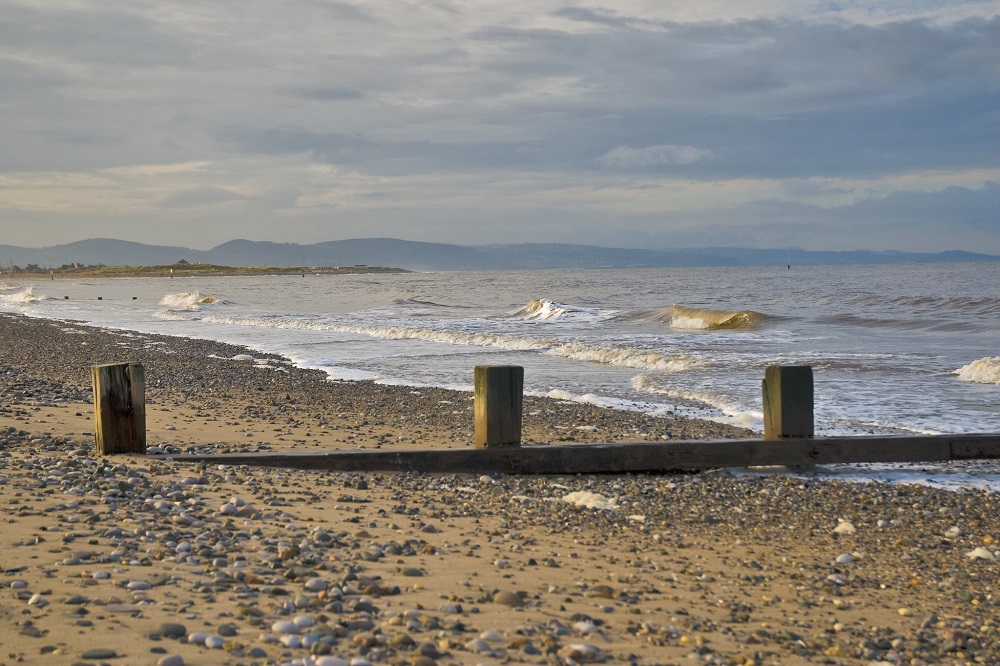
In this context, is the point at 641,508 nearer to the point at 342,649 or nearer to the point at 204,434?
the point at 342,649

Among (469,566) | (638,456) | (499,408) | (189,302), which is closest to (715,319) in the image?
(638,456)

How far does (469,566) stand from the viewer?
4.92 meters

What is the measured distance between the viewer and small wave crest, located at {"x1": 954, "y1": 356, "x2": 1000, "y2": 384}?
47.0ft

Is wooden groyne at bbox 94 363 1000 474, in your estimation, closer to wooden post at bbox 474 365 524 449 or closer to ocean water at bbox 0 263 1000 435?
wooden post at bbox 474 365 524 449

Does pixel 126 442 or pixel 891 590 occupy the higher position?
pixel 126 442

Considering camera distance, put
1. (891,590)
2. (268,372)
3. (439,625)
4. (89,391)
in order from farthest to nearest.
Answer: (268,372)
(89,391)
(891,590)
(439,625)

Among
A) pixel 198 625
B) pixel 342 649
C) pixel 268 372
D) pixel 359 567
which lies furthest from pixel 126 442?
pixel 268 372

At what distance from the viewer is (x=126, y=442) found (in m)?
7.38

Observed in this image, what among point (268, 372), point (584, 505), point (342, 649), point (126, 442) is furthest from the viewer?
point (268, 372)

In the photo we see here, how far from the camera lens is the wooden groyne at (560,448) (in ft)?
24.1

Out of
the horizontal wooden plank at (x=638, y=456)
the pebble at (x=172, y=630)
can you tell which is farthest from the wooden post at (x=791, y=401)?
the pebble at (x=172, y=630)

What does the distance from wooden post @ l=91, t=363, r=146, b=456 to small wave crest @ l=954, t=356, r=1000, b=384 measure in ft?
41.8

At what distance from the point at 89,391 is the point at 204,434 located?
392 cm

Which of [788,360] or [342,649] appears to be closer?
[342,649]
